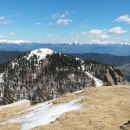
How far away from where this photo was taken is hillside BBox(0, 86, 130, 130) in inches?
1233

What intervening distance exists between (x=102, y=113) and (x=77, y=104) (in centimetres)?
559

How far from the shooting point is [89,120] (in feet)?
107

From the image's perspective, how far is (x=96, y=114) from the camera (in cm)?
→ 3481

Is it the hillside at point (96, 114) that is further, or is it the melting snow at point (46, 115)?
the melting snow at point (46, 115)

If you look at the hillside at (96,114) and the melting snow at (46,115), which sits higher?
the hillside at (96,114)

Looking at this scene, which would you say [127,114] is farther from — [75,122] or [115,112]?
[75,122]

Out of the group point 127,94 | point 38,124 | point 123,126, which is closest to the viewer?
point 123,126

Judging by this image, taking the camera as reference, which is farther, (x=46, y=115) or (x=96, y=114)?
(x=46, y=115)

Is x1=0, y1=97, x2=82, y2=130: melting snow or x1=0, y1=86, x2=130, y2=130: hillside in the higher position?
x1=0, y1=86, x2=130, y2=130: hillside

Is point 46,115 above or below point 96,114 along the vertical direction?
below

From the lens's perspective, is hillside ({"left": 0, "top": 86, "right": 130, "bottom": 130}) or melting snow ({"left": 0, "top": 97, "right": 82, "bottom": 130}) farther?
melting snow ({"left": 0, "top": 97, "right": 82, "bottom": 130})

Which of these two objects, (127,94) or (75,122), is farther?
(127,94)

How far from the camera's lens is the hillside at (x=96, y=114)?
31312 millimetres

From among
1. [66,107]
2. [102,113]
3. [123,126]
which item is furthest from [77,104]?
[123,126]
